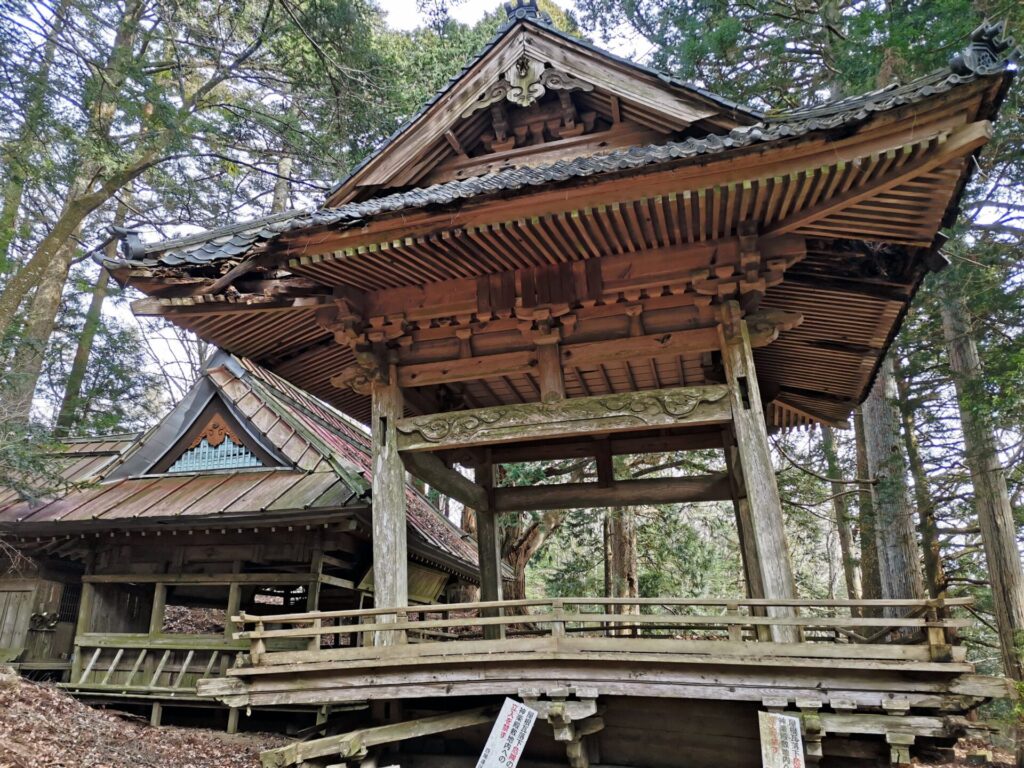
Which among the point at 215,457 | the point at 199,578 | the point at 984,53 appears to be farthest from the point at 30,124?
the point at 984,53

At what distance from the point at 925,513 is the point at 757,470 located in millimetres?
7443

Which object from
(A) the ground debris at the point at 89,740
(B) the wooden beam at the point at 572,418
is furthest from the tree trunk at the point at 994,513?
(A) the ground debris at the point at 89,740

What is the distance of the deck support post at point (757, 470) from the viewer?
4.89 m

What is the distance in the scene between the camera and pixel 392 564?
578 centimetres

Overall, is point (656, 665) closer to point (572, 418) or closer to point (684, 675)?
point (684, 675)

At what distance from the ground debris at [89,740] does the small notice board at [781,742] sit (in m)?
5.61

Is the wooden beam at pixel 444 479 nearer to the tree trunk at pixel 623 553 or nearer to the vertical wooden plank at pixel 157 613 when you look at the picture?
the vertical wooden plank at pixel 157 613

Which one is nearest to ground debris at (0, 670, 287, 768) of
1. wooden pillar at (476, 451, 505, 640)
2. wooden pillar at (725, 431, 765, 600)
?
wooden pillar at (476, 451, 505, 640)

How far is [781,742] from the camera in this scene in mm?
4297

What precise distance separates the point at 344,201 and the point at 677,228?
3383 millimetres

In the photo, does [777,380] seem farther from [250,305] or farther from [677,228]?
[250,305]

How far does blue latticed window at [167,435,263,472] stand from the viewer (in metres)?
10.1

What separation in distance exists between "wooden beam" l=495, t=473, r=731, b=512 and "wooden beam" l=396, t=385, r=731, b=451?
216 centimetres

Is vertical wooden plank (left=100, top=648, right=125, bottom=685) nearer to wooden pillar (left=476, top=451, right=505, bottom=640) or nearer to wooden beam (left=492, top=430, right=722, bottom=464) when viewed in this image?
wooden pillar (left=476, top=451, right=505, bottom=640)
